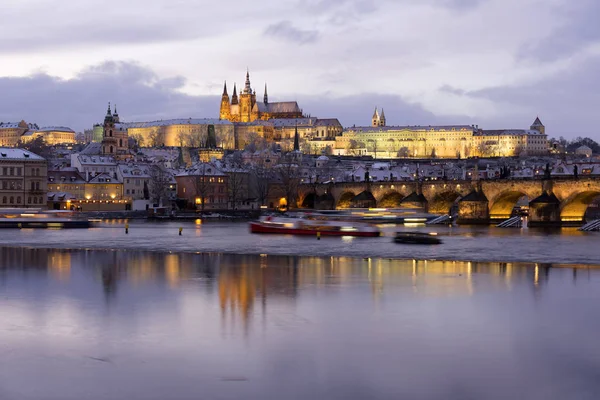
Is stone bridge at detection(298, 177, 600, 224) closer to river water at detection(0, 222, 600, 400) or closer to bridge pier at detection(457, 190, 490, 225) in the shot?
bridge pier at detection(457, 190, 490, 225)

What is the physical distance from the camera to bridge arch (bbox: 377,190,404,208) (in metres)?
86.4

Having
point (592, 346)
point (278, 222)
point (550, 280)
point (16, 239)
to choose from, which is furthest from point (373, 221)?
point (592, 346)

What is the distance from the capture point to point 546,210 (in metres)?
65.7

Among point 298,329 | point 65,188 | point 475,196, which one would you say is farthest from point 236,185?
point 298,329

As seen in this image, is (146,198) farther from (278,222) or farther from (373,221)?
(278,222)

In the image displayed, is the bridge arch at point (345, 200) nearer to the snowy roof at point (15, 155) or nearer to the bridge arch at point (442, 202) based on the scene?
the bridge arch at point (442, 202)

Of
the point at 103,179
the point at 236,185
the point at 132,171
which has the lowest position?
the point at 236,185

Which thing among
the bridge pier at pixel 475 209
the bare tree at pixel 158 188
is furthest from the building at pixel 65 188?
the bridge pier at pixel 475 209

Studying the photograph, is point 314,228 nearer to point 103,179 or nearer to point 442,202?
point 442,202

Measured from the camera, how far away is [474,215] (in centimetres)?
7169

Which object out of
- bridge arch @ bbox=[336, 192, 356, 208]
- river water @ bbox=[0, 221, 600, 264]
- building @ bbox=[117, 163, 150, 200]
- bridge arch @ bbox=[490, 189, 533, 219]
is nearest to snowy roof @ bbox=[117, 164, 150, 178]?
building @ bbox=[117, 163, 150, 200]

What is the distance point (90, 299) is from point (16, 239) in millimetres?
27302

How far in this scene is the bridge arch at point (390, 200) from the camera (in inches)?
3403

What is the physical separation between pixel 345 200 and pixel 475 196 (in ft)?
72.9
